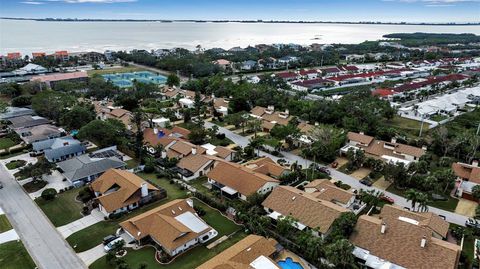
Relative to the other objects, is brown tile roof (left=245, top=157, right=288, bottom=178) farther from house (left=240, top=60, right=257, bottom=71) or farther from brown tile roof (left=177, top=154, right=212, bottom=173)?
house (left=240, top=60, right=257, bottom=71)

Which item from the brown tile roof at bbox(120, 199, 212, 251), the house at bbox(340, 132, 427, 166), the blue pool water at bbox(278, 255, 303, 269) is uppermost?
the house at bbox(340, 132, 427, 166)

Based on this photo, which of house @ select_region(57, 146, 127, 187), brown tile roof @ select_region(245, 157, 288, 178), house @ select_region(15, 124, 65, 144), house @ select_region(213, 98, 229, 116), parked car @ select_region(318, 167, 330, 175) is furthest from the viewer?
house @ select_region(213, 98, 229, 116)

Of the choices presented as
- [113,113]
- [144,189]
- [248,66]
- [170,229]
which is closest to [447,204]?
[170,229]

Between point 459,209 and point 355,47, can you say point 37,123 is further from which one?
point 355,47

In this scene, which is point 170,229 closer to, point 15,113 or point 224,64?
point 15,113

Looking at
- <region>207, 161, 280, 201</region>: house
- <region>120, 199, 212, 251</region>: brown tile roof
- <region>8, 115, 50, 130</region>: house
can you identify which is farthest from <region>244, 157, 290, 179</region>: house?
<region>8, 115, 50, 130</region>: house

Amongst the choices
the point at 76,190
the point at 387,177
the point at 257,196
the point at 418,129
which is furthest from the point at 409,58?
the point at 76,190

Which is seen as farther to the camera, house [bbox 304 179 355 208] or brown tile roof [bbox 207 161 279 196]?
brown tile roof [bbox 207 161 279 196]

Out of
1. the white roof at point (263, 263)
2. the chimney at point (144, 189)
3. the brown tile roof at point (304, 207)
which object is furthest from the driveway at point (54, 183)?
the white roof at point (263, 263)
